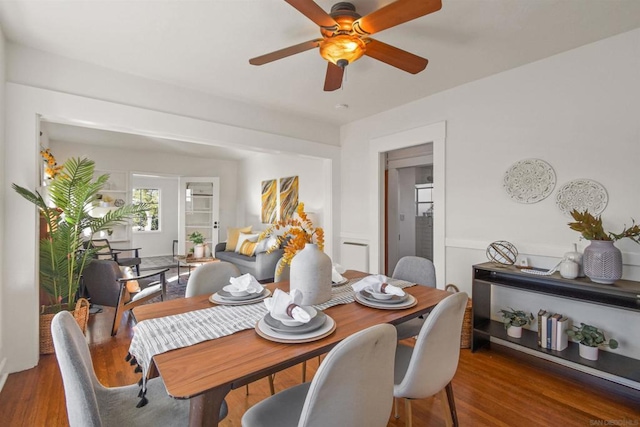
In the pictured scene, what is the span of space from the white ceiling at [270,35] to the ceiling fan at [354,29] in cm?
27

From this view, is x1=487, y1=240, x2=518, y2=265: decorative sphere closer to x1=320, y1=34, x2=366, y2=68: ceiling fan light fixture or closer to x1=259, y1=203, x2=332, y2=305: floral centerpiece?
x1=259, y1=203, x2=332, y2=305: floral centerpiece

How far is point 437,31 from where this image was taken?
210 cm

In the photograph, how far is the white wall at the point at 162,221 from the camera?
789 centimetres

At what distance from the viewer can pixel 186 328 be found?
48.1 inches

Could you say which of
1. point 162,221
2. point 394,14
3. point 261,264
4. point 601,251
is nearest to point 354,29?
point 394,14

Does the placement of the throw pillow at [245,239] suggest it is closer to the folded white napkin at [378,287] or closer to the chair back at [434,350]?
the folded white napkin at [378,287]

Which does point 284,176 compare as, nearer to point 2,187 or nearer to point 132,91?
point 132,91

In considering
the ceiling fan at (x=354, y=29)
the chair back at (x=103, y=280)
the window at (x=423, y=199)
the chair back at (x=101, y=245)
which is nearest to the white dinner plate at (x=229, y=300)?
the ceiling fan at (x=354, y=29)

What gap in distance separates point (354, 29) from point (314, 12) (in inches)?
10.7

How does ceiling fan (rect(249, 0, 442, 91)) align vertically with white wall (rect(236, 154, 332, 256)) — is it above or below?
above

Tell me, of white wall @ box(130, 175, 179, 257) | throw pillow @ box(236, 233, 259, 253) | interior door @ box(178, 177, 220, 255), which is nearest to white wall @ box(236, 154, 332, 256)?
interior door @ box(178, 177, 220, 255)

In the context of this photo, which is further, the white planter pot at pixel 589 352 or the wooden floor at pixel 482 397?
the white planter pot at pixel 589 352

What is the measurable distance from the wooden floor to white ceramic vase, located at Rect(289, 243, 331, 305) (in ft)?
3.13

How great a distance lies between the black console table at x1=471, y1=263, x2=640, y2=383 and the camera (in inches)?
75.8
